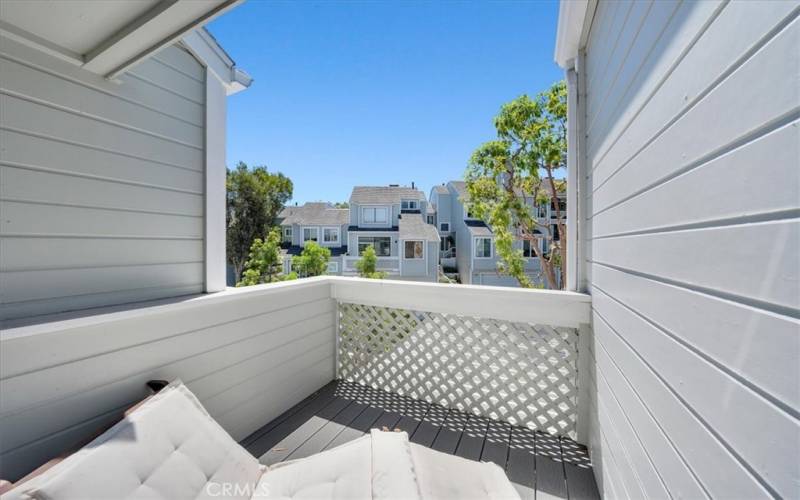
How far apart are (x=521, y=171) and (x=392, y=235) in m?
10.3

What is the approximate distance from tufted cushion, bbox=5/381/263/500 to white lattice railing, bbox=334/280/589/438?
1456 mm

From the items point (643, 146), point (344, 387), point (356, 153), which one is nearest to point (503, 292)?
point (643, 146)

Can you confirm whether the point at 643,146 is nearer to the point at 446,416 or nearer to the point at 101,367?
the point at 446,416

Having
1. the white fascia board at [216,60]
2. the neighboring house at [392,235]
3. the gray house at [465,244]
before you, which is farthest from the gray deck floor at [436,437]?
the neighboring house at [392,235]

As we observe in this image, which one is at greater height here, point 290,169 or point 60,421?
point 290,169

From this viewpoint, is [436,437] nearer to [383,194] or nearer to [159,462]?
[159,462]

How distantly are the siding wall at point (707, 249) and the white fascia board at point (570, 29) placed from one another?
729 millimetres

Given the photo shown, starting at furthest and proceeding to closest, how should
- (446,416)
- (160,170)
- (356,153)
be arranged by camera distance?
1. (356,153)
2. (446,416)
3. (160,170)

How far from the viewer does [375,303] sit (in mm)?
2840

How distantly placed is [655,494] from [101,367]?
224 centimetres

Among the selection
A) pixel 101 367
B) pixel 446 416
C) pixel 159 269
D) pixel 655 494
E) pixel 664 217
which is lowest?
pixel 446 416

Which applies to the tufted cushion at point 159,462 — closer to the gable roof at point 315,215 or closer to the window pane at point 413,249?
the window pane at point 413,249

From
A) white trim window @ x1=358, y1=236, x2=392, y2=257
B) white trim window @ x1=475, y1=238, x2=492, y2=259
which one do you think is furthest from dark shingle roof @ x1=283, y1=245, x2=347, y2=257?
white trim window @ x1=475, y1=238, x2=492, y2=259

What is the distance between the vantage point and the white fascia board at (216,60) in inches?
83.2
